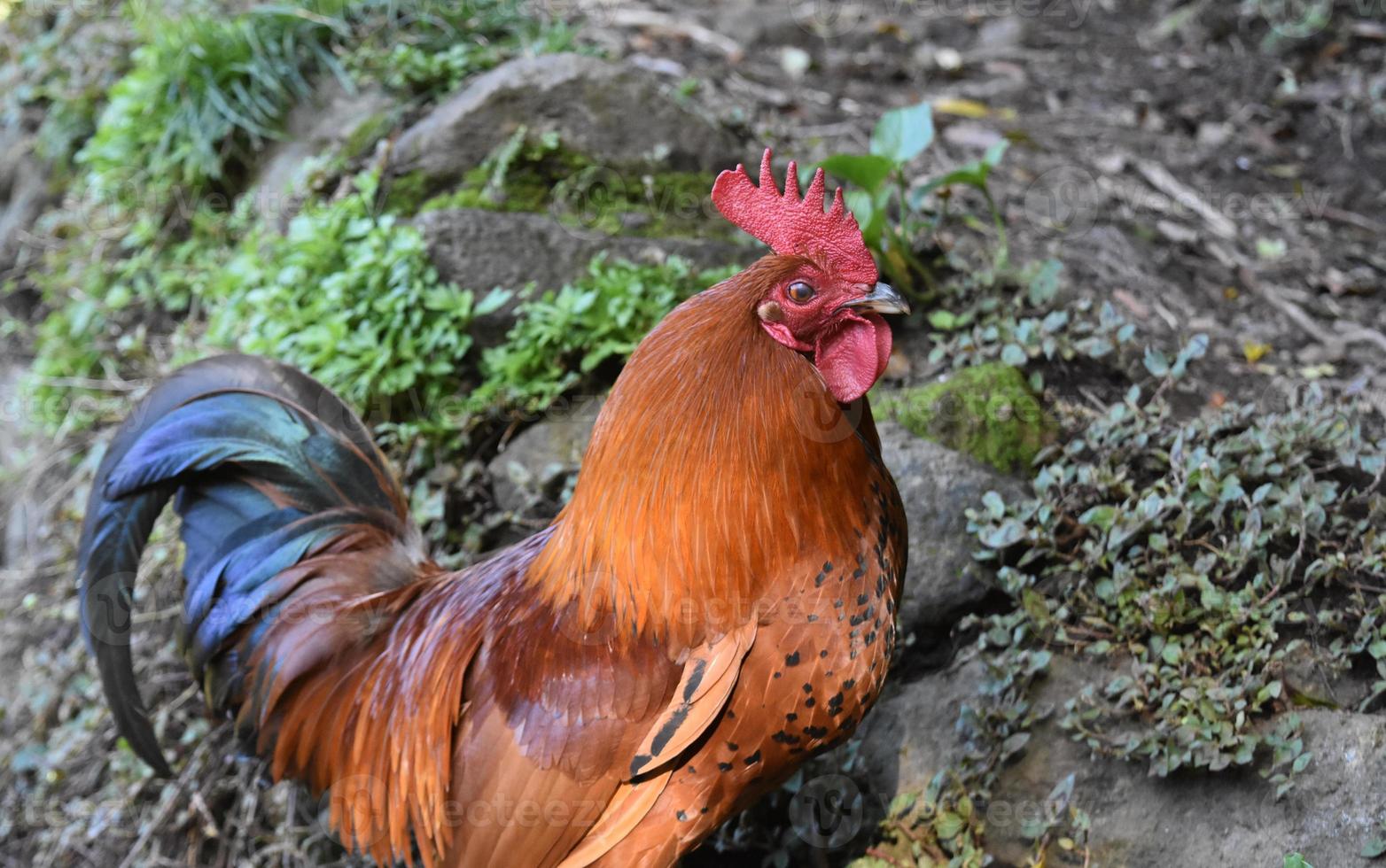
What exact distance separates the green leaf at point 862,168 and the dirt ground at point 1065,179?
1011 millimetres

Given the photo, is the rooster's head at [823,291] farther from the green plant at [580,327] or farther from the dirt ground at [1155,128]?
the dirt ground at [1155,128]

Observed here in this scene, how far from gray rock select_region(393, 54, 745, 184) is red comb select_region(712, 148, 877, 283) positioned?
2.09 m

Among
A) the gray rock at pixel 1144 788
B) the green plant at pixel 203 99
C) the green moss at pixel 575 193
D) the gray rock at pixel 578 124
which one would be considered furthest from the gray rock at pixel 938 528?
the green plant at pixel 203 99

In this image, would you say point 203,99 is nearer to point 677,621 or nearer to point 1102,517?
point 677,621

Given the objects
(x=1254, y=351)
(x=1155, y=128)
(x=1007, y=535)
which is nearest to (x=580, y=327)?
(x=1007, y=535)

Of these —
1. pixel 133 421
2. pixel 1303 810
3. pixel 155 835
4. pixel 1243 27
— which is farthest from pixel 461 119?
pixel 1243 27

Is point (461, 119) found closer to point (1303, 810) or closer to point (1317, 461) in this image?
point (1317, 461)

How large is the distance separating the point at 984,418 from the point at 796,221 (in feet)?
4.65

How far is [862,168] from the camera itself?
371cm

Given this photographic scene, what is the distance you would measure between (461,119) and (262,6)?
79.0 inches

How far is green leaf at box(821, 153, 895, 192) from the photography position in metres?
3.66

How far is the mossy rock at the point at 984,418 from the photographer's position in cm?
353

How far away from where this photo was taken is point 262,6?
5.75 m

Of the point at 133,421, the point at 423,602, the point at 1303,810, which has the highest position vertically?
the point at 133,421
